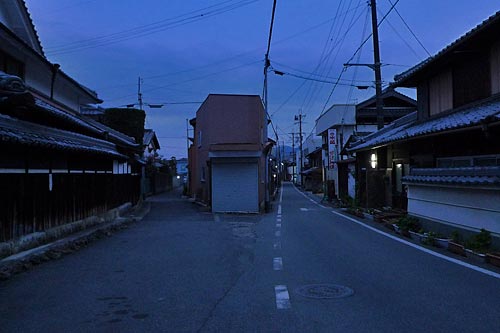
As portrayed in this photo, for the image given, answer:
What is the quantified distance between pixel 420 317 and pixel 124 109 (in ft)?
91.5

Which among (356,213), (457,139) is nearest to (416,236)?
(457,139)

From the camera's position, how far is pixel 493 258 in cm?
846

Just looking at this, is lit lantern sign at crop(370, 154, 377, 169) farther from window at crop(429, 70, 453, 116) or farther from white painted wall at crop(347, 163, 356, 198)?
white painted wall at crop(347, 163, 356, 198)

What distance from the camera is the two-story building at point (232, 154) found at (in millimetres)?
24516

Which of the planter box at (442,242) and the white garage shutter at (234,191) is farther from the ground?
the white garage shutter at (234,191)

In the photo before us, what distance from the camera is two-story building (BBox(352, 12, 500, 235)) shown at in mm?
10281

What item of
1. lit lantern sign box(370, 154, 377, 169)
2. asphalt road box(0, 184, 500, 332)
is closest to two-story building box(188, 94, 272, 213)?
lit lantern sign box(370, 154, 377, 169)

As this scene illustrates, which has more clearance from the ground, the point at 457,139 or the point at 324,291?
the point at 457,139

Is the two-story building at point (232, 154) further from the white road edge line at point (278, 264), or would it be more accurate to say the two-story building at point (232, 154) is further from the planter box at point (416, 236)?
the white road edge line at point (278, 264)

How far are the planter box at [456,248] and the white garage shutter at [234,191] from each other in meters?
14.9

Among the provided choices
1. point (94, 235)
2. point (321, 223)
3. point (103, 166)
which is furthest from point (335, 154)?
point (94, 235)

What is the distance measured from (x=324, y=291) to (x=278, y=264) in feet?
7.98

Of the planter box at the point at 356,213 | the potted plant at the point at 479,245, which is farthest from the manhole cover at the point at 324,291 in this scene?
the planter box at the point at 356,213

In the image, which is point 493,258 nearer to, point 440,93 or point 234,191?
point 440,93
